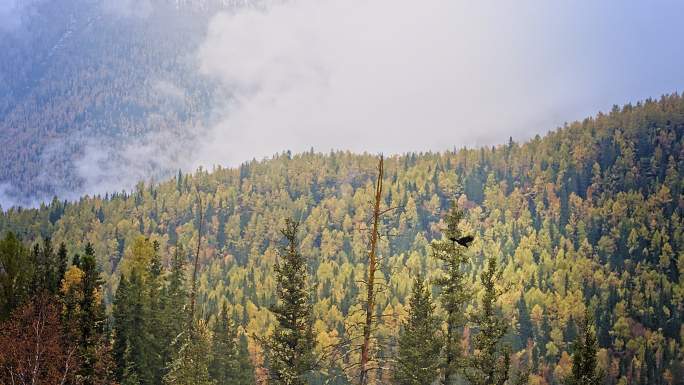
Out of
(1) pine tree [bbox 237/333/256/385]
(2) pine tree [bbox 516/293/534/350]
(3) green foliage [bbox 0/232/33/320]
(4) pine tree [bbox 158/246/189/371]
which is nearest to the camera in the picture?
(3) green foliage [bbox 0/232/33/320]

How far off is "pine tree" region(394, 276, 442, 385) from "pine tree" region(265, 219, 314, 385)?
674 cm

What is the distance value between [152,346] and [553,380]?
12622cm

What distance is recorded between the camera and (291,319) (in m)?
30.6

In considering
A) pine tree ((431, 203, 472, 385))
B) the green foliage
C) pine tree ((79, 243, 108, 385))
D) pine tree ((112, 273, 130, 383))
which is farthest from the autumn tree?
pine tree ((431, 203, 472, 385))

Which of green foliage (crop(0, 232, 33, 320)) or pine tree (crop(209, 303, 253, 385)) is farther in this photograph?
pine tree (crop(209, 303, 253, 385))

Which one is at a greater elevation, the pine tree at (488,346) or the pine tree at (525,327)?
the pine tree at (488,346)

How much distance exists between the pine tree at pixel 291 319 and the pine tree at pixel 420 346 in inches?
266

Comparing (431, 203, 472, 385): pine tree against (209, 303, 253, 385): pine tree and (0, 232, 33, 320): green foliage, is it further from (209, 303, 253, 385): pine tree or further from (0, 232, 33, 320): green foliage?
(0, 232, 33, 320): green foliage

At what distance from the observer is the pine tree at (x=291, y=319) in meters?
29.8

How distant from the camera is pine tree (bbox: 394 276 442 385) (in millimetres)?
35500

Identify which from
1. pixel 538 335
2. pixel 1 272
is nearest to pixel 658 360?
pixel 538 335

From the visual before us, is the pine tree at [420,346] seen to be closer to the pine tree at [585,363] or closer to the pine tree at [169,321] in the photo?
the pine tree at [585,363]

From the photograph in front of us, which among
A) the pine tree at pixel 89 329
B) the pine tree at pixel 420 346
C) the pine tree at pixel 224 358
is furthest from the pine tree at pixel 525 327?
the pine tree at pixel 89 329

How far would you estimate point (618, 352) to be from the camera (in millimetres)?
172500
